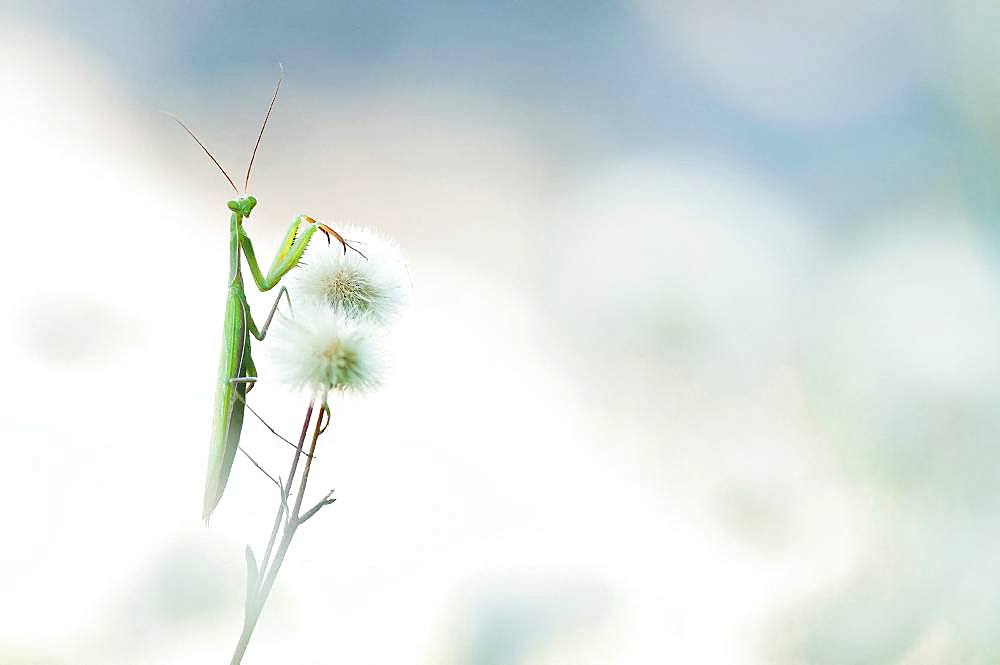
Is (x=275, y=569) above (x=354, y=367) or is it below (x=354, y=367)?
below

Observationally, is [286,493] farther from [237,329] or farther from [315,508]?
[237,329]

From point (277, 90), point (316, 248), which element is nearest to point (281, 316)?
point (316, 248)

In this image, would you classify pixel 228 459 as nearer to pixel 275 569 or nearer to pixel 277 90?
pixel 275 569

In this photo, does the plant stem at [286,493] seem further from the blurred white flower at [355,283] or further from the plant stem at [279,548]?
the blurred white flower at [355,283]

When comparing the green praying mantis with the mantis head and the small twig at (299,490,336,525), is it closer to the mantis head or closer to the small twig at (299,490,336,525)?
the mantis head

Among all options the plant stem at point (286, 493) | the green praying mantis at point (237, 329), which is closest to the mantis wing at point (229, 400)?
the green praying mantis at point (237, 329)

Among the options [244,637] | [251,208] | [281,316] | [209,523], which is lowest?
[244,637]

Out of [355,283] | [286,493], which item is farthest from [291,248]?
[286,493]
